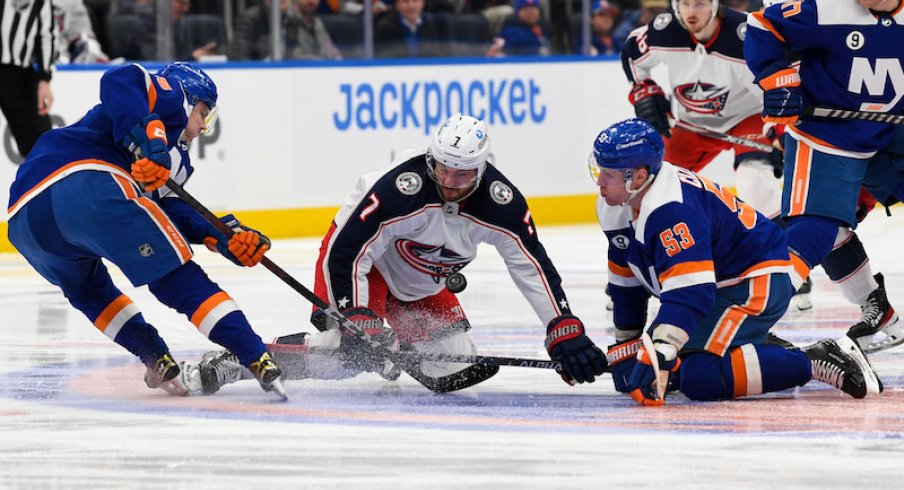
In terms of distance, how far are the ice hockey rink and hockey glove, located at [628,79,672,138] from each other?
4.84ft

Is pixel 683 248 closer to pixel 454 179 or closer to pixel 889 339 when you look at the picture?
pixel 454 179

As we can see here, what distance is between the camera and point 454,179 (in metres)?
4.51

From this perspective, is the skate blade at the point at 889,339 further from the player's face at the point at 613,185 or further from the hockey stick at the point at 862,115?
the player's face at the point at 613,185

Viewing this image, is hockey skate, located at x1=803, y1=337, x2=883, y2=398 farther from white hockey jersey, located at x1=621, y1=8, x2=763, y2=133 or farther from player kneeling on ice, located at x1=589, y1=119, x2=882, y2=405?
white hockey jersey, located at x1=621, y1=8, x2=763, y2=133

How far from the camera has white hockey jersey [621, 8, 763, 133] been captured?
708 centimetres

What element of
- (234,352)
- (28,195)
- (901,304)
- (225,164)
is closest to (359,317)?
(234,352)

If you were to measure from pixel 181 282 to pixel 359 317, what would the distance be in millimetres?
517

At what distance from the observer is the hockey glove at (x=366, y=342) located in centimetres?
465

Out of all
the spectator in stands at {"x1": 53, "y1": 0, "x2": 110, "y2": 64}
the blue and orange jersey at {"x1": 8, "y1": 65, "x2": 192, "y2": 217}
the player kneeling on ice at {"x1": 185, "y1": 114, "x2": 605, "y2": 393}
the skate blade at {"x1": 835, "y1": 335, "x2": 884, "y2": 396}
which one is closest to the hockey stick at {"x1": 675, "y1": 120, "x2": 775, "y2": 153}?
the player kneeling on ice at {"x1": 185, "y1": 114, "x2": 605, "y2": 393}

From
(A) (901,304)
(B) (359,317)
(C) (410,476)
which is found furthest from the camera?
(A) (901,304)

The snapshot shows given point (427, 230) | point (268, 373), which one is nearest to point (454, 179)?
point (427, 230)

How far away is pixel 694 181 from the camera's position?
4.38 metres

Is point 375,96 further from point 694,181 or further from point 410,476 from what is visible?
point 410,476

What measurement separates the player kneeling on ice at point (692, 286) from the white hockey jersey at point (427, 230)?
0.22m
